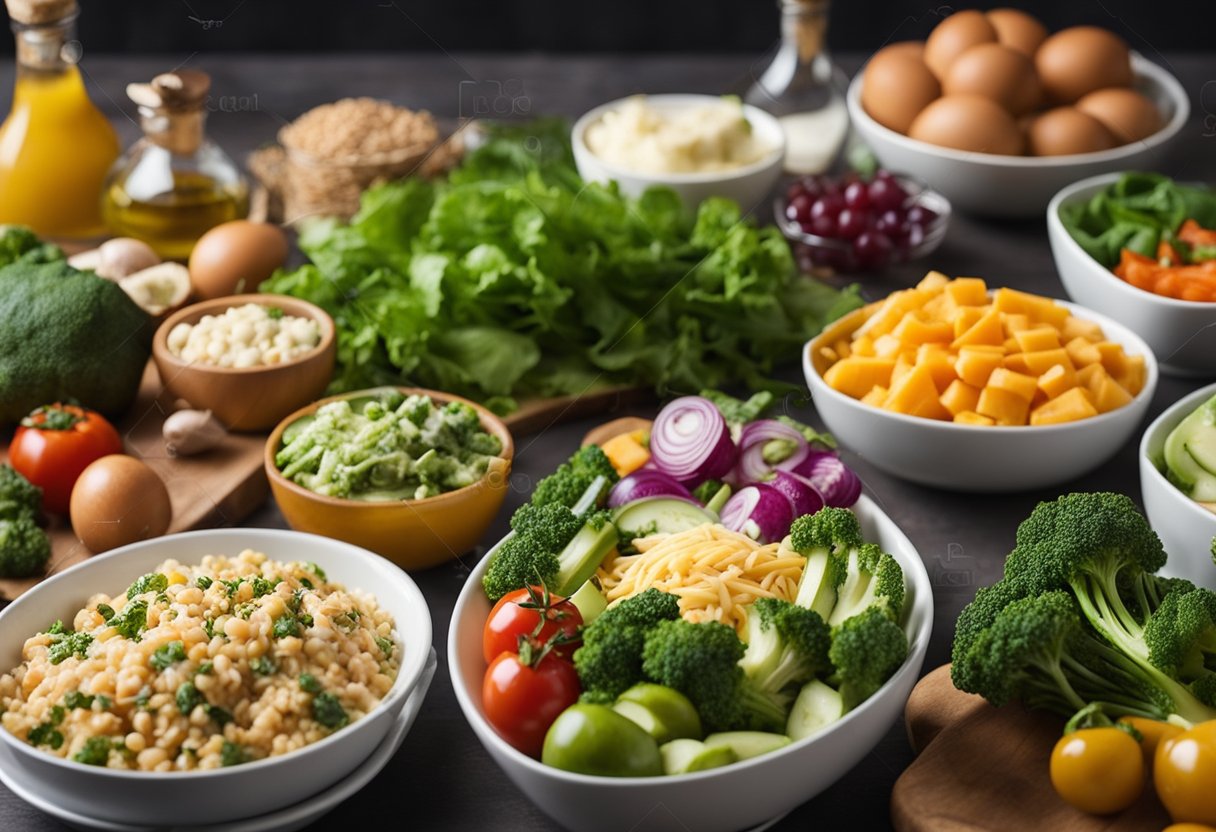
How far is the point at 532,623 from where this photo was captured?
196 centimetres

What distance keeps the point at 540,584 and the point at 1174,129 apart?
2469 mm

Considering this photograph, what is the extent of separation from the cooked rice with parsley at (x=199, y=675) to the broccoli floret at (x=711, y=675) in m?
0.43

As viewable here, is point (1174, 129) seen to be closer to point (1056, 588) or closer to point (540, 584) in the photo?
point (1056, 588)

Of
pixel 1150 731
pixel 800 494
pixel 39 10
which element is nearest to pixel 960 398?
pixel 800 494

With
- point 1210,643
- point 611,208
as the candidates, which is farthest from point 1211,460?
point 611,208

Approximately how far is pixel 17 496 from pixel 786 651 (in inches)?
58.0

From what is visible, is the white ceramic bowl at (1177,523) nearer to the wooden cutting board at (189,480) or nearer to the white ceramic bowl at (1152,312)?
the white ceramic bowl at (1152,312)

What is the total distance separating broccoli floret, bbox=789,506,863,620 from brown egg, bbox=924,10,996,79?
207 cm

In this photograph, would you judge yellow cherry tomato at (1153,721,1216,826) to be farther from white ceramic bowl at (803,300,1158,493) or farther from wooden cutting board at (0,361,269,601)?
wooden cutting board at (0,361,269,601)

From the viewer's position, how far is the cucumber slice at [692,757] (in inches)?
67.6

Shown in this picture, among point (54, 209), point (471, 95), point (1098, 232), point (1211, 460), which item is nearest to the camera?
point (1211, 460)

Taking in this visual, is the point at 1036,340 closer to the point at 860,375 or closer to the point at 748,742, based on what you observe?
the point at 860,375

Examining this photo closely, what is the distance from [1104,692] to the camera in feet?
6.33

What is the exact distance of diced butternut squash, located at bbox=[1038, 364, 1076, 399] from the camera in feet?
8.39
